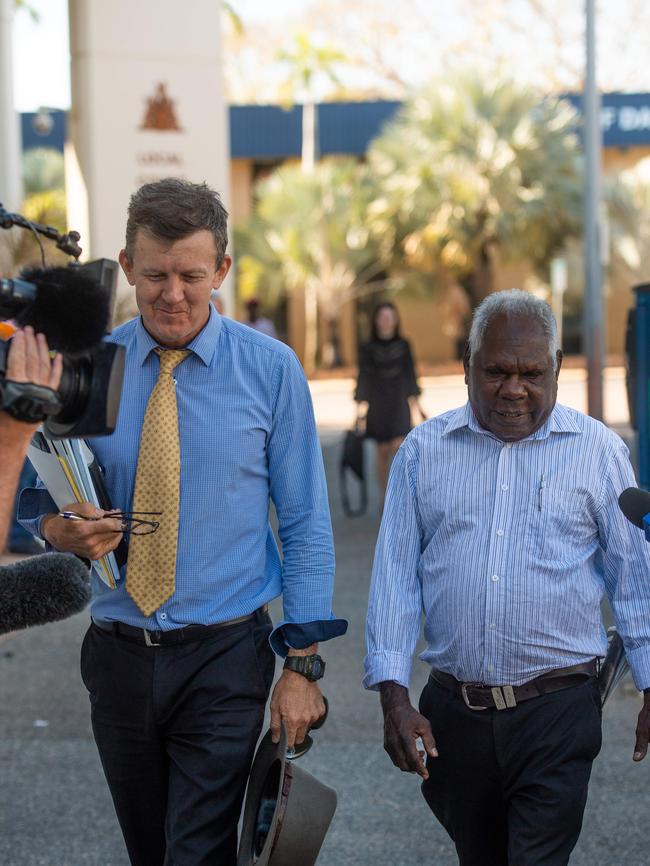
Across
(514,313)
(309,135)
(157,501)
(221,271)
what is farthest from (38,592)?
(309,135)

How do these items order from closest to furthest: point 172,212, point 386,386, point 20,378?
1. point 20,378
2. point 172,212
3. point 386,386

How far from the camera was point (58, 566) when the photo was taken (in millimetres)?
2467

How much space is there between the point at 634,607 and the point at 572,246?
3594 centimetres

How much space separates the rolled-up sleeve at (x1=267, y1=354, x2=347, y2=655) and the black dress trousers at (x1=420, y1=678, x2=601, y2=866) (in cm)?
39

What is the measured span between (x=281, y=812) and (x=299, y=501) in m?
0.74

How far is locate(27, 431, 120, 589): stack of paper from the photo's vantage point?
296 centimetres

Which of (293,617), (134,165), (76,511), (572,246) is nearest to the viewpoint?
(76,511)

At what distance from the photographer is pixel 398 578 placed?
3295 millimetres

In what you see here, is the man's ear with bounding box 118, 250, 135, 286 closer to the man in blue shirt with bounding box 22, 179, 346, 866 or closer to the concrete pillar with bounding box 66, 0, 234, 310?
the man in blue shirt with bounding box 22, 179, 346, 866

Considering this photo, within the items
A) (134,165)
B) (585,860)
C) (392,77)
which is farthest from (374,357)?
(392,77)

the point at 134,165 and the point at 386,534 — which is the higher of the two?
the point at 134,165

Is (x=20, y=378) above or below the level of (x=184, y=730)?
above

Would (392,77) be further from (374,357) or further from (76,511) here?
(76,511)

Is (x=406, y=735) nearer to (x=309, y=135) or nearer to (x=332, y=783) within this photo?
(x=332, y=783)
